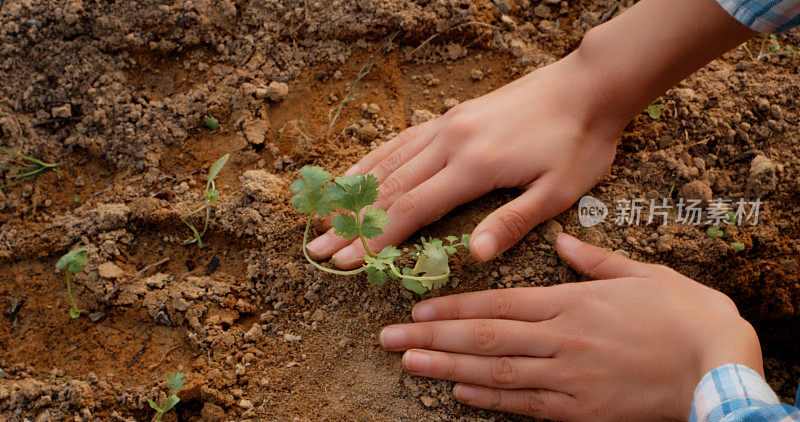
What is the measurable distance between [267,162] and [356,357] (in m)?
0.92

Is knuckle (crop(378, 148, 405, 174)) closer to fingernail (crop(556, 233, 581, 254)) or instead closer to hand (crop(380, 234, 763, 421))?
hand (crop(380, 234, 763, 421))

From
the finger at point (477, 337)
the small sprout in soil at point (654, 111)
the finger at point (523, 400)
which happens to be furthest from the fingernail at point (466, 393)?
the small sprout in soil at point (654, 111)

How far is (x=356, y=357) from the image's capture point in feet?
6.65

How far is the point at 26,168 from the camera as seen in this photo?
250cm

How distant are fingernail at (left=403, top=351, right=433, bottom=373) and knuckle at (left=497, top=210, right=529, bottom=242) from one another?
50 centimetres

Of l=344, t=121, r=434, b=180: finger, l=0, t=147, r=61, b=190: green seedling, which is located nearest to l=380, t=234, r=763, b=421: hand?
l=344, t=121, r=434, b=180: finger

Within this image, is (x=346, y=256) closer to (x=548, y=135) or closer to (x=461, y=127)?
(x=461, y=127)

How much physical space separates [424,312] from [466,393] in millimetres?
304

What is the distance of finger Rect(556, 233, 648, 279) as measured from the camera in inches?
77.7

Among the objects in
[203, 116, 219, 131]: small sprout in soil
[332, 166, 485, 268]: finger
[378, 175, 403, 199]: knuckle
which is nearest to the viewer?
[332, 166, 485, 268]: finger

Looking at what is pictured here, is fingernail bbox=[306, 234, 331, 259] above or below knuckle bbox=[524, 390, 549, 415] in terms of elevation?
above

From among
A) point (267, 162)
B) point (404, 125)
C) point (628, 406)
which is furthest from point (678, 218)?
point (267, 162)

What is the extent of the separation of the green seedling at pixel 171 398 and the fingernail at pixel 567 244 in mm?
1391

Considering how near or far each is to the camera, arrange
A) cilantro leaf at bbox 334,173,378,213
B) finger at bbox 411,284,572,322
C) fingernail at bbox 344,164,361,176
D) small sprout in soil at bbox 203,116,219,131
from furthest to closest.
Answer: small sprout in soil at bbox 203,116,219,131 < fingernail at bbox 344,164,361,176 < finger at bbox 411,284,572,322 < cilantro leaf at bbox 334,173,378,213
